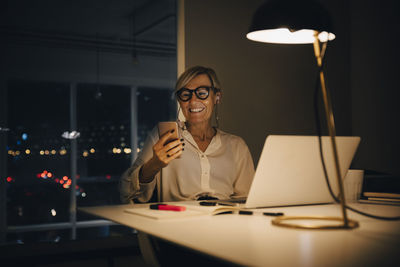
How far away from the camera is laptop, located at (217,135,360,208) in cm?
135

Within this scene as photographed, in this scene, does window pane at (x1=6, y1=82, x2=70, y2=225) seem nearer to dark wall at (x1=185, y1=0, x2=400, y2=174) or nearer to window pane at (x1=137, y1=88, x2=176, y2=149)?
window pane at (x1=137, y1=88, x2=176, y2=149)

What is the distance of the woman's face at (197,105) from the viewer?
2.47 meters

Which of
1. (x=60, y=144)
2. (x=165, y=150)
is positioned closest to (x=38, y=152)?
(x=60, y=144)

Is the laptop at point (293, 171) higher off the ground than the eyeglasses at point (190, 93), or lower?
lower

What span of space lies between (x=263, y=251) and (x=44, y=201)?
7886 millimetres

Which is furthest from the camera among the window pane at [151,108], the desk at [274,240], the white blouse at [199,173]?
the window pane at [151,108]

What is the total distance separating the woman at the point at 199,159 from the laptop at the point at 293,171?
69 cm

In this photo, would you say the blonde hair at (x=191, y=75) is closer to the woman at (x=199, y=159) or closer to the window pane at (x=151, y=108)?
the woman at (x=199, y=159)

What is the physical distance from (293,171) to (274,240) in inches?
19.1

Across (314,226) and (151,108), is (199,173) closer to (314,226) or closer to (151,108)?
(314,226)

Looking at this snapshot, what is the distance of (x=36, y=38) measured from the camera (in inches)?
261

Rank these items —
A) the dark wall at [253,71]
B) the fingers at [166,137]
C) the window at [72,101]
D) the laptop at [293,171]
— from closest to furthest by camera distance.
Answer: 1. the laptop at [293,171]
2. the fingers at [166,137]
3. the dark wall at [253,71]
4. the window at [72,101]

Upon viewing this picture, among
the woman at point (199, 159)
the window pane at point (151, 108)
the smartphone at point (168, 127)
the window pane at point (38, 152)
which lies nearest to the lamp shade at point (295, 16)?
the smartphone at point (168, 127)

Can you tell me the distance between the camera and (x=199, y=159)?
2.41 metres
